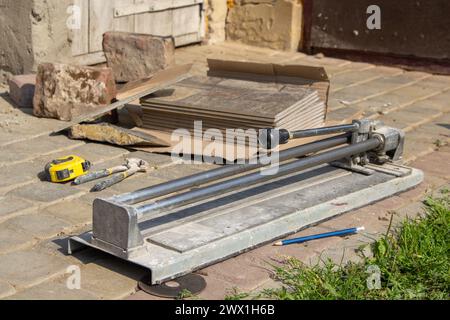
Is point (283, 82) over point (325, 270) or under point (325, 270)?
over

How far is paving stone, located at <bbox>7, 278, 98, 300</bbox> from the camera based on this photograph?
10.4 feet

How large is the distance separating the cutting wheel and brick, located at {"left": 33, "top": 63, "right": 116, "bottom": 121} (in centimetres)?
244

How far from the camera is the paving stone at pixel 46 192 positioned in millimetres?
4207

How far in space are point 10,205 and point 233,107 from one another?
1.64 m

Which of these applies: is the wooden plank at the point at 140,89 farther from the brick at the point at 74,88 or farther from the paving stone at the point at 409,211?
the paving stone at the point at 409,211

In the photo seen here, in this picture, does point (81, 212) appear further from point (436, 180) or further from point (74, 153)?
point (436, 180)

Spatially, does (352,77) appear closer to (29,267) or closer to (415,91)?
(415,91)

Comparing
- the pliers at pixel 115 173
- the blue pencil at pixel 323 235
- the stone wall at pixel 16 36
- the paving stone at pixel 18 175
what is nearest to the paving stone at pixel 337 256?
the blue pencil at pixel 323 235

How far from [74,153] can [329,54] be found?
415 cm

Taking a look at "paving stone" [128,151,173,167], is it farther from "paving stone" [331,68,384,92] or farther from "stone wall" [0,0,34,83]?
"paving stone" [331,68,384,92]

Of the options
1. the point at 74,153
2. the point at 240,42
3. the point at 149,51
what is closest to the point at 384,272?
the point at 74,153

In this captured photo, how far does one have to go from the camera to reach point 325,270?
11.3 ft

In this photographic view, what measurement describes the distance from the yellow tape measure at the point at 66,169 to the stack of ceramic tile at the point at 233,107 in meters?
0.88

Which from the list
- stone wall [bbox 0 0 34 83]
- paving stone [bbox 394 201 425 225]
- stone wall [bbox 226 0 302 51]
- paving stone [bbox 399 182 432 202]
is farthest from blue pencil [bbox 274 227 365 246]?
stone wall [bbox 226 0 302 51]
